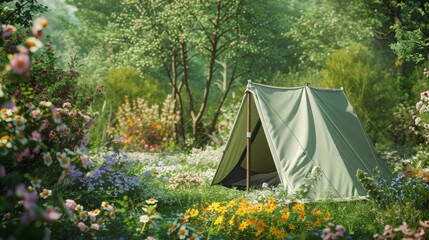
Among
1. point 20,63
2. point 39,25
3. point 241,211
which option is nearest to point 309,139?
point 241,211

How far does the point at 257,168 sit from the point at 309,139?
2082mm

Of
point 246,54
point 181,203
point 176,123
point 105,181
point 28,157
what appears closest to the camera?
point 28,157

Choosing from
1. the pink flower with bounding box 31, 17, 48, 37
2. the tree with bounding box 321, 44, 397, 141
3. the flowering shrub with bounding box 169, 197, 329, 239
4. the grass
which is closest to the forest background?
the tree with bounding box 321, 44, 397, 141

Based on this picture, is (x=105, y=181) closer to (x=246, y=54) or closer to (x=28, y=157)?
(x=28, y=157)

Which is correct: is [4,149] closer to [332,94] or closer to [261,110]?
[261,110]

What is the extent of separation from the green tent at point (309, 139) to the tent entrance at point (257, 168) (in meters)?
0.17

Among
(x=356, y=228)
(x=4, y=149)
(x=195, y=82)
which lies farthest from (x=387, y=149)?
(x=195, y=82)

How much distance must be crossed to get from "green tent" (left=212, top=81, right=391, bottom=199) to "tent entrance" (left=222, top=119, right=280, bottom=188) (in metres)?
0.17

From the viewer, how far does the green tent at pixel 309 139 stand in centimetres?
706

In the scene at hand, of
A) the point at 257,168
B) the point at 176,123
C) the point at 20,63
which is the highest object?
the point at 20,63

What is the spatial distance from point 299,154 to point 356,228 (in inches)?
73.1

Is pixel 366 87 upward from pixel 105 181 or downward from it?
upward

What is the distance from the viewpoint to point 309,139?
7.43 meters

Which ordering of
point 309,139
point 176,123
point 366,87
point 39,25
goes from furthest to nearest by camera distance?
point 176,123, point 366,87, point 309,139, point 39,25
